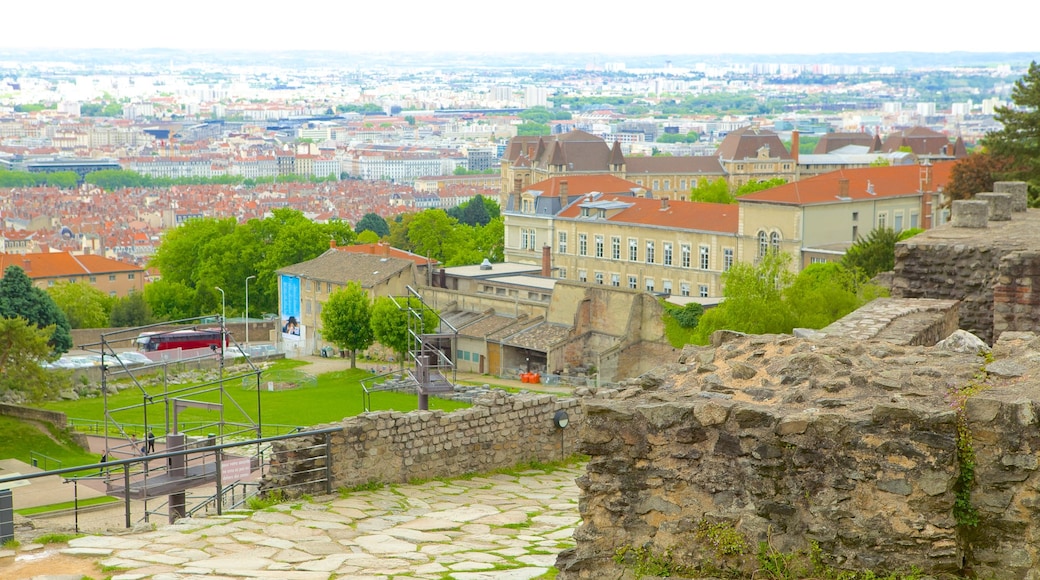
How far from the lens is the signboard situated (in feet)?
42.9

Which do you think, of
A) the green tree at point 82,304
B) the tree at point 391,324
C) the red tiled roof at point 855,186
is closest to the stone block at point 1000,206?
the tree at point 391,324

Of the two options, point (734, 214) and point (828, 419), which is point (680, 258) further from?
point (828, 419)

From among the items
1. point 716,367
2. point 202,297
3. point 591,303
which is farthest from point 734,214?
point 716,367

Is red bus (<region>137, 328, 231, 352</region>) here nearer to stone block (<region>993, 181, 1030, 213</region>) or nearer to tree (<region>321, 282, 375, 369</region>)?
tree (<region>321, 282, 375, 369</region>)

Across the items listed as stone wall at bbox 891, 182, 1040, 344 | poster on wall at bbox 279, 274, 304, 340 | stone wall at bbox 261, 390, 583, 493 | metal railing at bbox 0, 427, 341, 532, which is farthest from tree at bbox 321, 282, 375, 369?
stone wall at bbox 891, 182, 1040, 344

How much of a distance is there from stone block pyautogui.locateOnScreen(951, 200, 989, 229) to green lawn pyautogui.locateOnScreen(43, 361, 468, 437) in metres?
21.7

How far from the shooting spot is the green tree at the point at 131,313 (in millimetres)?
64250

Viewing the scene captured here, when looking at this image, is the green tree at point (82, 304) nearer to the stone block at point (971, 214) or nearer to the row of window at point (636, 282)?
the row of window at point (636, 282)

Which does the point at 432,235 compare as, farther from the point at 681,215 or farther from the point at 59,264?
the point at 59,264

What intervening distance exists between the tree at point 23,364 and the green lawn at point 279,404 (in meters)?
1.20

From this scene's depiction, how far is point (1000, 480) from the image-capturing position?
6512 mm

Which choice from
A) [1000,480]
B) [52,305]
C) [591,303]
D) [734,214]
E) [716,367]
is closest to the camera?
[1000,480]

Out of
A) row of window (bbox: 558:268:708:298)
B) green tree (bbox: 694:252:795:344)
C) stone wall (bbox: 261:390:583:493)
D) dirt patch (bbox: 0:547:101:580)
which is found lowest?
row of window (bbox: 558:268:708:298)

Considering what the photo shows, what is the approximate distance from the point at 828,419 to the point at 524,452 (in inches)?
268
